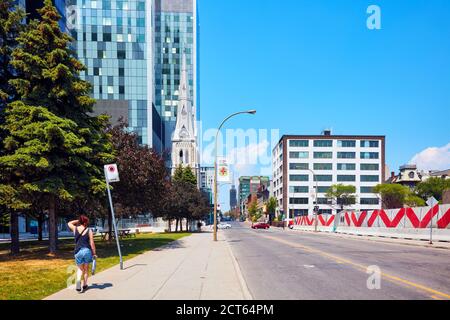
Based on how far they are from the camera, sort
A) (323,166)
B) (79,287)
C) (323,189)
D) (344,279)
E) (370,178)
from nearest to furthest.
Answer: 1. (79,287)
2. (344,279)
3. (323,189)
4. (370,178)
5. (323,166)

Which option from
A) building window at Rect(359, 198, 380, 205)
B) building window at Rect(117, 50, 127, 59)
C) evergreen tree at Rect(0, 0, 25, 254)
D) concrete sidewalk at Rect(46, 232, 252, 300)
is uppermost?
building window at Rect(117, 50, 127, 59)

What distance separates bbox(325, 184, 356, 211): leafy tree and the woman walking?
108 metres

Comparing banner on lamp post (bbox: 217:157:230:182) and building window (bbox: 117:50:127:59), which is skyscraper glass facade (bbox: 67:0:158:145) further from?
banner on lamp post (bbox: 217:157:230:182)

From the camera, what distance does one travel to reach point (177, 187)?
6222 centimetres

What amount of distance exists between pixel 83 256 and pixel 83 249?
216 mm

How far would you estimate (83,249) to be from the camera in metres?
9.88

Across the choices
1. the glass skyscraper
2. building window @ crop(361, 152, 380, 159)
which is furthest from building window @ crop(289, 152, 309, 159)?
the glass skyscraper

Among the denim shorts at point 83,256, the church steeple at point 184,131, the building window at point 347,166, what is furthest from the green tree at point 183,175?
the denim shorts at point 83,256

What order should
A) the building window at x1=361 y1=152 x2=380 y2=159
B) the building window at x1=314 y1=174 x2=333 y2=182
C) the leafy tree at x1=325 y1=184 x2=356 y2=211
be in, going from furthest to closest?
1. the building window at x1=361 y1=152 x2=380 y2=159
2. the building window at x1=314 y1=174 x2=333 y2=182
3. the leafy tree at x1=325 y1=184 x2=356 y2=211

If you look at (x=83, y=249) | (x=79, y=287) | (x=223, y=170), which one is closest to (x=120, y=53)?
(x=223, y=170)

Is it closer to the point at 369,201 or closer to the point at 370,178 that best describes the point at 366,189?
the point at 370,178

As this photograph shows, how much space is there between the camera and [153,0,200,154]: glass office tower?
13850 centimetres

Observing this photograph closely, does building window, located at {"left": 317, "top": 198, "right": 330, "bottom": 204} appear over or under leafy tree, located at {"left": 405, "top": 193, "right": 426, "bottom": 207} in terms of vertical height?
under
